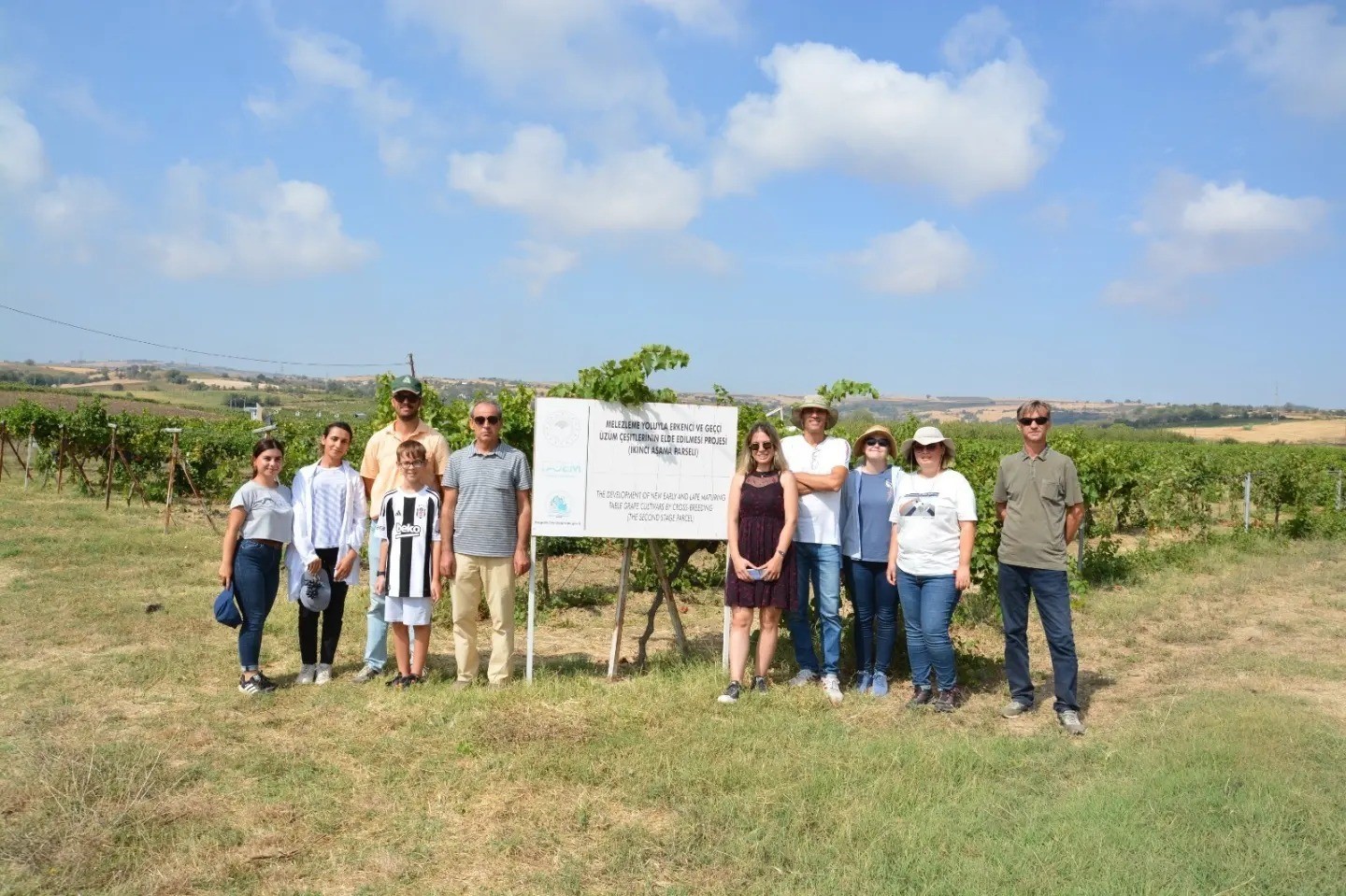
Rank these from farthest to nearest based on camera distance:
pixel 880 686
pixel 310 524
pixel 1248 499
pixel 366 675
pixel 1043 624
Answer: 1. pixel 1248 499
2. pixel 366 675
3. pixel 880 686
4. pixel 310 524
5. pixel 1043 624

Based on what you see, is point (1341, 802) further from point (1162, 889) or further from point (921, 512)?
point (921, 512)

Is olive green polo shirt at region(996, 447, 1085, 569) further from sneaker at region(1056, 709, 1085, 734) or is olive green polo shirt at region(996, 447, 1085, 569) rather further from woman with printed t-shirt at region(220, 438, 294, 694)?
woman with printed t-shirt at region(220, 438, 294, 694)

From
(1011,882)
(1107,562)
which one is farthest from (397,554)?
(1107,562)

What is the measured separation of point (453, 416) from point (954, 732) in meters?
5.65

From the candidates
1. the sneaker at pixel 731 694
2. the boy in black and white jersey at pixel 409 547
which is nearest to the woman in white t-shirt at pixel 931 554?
the sneaker at pixel 731 694

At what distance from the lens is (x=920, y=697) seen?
5.51m

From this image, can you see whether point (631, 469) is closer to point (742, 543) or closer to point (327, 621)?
point (742, 543)

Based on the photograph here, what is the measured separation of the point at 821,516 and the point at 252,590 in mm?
3403

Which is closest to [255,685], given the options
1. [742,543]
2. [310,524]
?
[310,524]

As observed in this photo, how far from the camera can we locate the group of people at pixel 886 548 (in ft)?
17.3

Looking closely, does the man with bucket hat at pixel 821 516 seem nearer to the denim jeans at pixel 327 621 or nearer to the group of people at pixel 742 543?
the group of people at pixel 742 543

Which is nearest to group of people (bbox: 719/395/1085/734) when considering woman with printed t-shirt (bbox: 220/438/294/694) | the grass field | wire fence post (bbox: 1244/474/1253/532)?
the grass field

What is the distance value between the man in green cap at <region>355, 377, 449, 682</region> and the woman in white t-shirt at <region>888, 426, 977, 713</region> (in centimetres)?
279

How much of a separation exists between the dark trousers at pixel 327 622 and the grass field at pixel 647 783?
26cm
